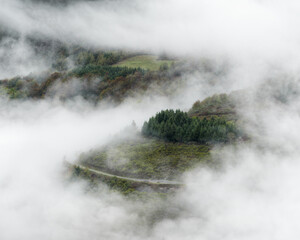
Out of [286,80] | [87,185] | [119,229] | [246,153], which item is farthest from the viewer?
[286,80]

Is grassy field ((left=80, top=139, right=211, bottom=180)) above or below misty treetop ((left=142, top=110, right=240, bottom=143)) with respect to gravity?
below

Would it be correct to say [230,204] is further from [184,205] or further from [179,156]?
[179,156]

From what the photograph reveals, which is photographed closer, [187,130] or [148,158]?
[148,158]

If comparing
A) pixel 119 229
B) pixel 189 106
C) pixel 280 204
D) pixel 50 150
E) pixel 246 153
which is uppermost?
pixel 189 106

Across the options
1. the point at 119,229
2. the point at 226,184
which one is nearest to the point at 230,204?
the point at 226,184

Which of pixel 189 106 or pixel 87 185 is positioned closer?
pixel 87 185
